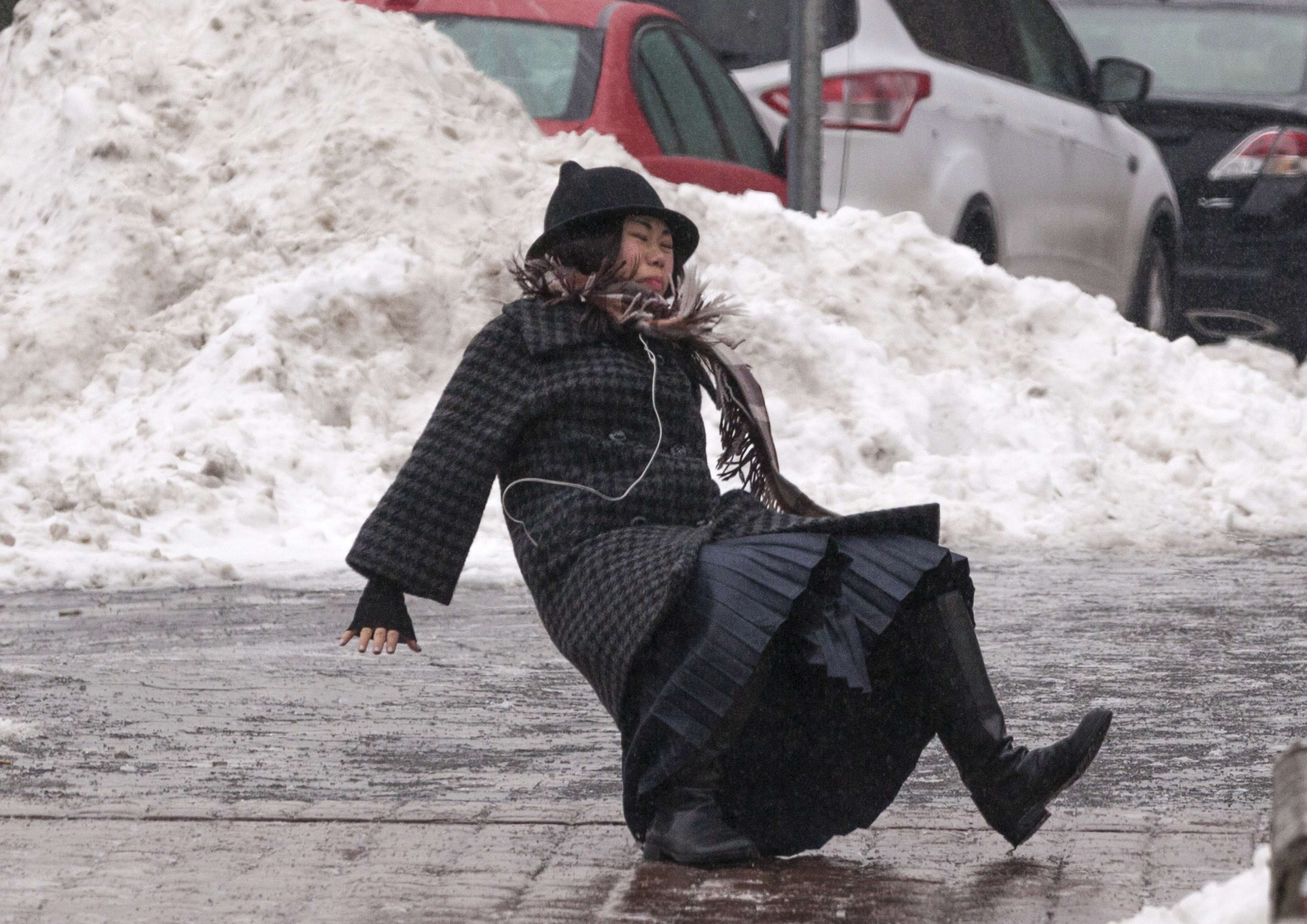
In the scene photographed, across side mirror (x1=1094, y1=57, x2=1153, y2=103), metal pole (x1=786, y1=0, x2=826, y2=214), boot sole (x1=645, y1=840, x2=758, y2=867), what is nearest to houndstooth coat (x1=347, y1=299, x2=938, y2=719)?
boot sole (x1=645, y1=840, x2=758, y2=867)

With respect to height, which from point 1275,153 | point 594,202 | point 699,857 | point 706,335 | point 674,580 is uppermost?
point 594,202

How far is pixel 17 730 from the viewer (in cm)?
504

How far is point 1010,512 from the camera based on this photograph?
29.1 feet

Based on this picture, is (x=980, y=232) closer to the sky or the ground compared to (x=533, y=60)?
closer to the ground

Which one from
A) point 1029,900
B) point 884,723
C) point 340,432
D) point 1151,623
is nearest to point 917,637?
point 884,723

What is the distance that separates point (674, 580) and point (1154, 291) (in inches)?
412

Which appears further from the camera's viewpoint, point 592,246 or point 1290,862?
point 592,246

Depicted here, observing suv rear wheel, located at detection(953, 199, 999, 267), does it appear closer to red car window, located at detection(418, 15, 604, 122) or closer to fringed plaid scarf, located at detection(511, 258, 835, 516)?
red car window, located at detection(418, 15, 604, 122)

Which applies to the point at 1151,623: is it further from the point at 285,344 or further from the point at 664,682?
the point at 285,344

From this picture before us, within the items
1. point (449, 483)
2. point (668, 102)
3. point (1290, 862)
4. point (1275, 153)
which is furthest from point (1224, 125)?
point (1290, 862)

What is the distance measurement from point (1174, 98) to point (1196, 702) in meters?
9.00

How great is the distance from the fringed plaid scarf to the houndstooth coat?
1.5 inches

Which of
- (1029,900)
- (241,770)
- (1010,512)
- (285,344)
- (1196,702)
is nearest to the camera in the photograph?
(1029,900)

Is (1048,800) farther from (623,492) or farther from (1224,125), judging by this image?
(1224,125)
